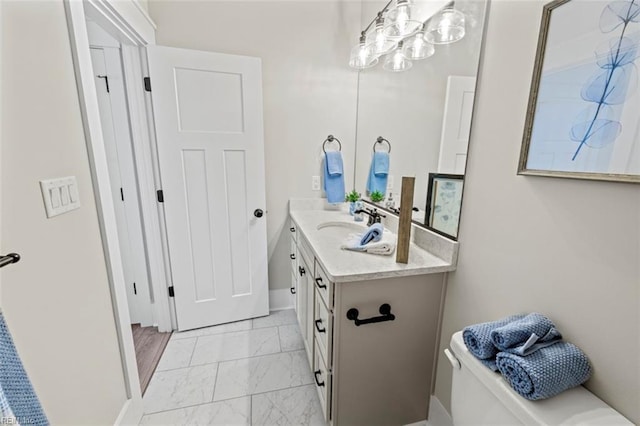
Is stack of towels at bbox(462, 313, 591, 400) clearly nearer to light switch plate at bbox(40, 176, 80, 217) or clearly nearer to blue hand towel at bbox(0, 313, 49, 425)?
blue hand towel at bbox(0, 313, 49, 425)

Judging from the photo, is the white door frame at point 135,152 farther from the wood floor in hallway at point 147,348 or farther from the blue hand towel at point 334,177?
the blue hand towel at point 334,177

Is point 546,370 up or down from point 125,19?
down

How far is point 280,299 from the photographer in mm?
2428

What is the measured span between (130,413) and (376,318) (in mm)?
1301

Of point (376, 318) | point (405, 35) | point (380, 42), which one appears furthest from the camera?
point (380, 42)

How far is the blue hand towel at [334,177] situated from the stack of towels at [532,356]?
1548 millimetres

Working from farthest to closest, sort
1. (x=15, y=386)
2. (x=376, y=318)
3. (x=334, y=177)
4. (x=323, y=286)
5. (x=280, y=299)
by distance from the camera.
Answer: (x=280, y=299), (x=334, y=177), (x=323, y=286), (x=376, y=318), (x=15, y=386)

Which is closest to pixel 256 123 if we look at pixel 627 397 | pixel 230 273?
pixel 230 273

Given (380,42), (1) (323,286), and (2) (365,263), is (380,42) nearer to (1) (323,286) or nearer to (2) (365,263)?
(2) (365,263)

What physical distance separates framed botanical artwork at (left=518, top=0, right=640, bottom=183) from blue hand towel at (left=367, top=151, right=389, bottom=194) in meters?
1.07

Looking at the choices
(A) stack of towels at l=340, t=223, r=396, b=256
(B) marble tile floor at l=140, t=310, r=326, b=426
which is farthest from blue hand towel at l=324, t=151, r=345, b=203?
(B) marble tile floor at l=140, t=310, r=326, b=426

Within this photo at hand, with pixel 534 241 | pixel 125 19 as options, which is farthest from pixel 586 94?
pixel 125 19

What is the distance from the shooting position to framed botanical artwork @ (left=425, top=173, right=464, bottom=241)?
117 cm

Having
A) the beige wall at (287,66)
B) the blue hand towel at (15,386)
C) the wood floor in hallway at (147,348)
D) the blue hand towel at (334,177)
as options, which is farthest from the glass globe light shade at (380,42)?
the wood floor in hallway at (147,348)
